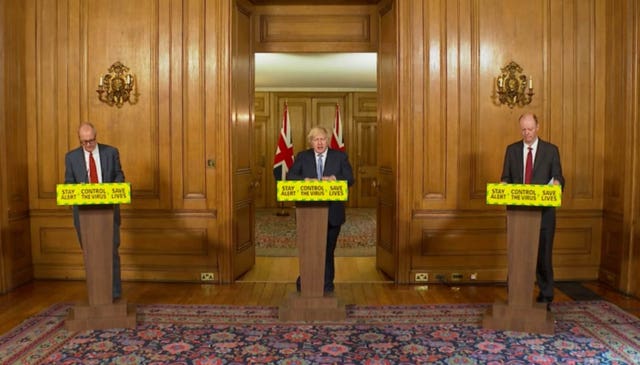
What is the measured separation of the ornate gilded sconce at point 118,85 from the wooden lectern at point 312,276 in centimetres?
247

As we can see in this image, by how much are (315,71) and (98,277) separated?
7.69 m

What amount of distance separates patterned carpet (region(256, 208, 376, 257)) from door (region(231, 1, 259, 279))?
1.23 m

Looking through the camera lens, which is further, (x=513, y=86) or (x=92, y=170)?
(x=513, y=86)

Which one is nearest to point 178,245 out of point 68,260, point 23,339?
point 68,260

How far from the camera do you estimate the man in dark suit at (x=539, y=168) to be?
465cm

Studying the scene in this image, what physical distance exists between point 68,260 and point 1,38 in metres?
2.24

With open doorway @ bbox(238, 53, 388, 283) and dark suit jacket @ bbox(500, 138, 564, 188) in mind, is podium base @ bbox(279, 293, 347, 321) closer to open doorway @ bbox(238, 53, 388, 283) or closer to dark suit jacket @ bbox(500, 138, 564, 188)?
dark suit jacket @ bbox(500, 138, 564, 188)

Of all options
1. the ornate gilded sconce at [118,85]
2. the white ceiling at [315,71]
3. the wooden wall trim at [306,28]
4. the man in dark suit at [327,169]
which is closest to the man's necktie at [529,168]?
the man in dark suit at [327,169]

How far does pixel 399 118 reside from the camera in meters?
5.98

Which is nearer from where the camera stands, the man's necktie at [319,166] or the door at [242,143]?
the man's necktie at [319,166]

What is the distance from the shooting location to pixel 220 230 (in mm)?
6043

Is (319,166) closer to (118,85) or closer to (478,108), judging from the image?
(478,108)

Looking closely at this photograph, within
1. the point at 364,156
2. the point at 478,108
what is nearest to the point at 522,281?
the point at 478,108

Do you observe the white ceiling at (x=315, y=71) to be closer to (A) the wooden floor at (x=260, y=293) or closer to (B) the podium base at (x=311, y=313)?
(A) the wooden floor at (x=260, y=293)
